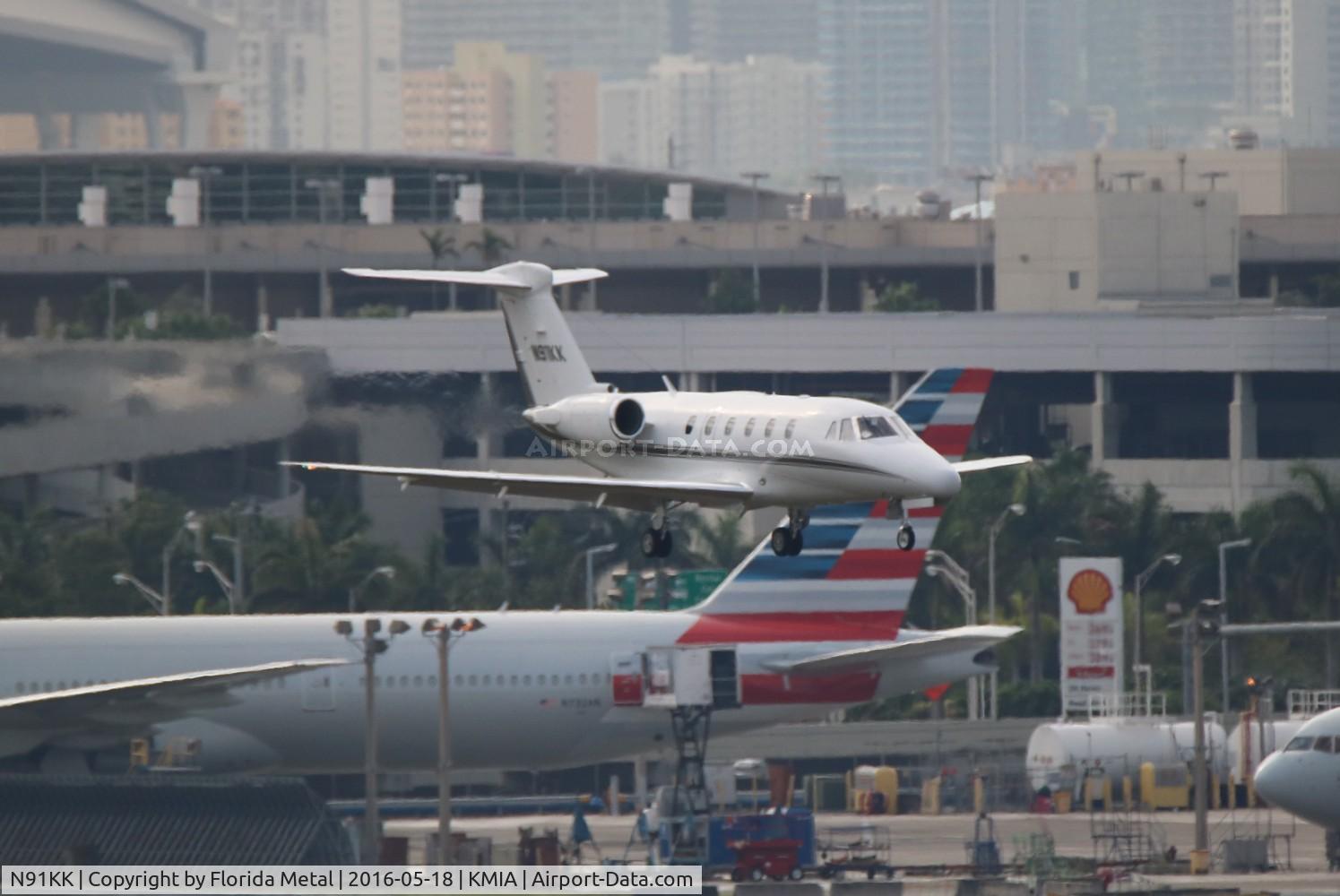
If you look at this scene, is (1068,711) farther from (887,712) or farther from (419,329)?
(419,329)

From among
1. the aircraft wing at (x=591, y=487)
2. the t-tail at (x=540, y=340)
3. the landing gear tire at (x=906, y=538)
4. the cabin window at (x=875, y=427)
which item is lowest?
the landing gear tire at (x=906, y=538)

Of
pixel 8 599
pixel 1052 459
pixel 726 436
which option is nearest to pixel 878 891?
pixel 726 436

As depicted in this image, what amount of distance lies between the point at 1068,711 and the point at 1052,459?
122 feet

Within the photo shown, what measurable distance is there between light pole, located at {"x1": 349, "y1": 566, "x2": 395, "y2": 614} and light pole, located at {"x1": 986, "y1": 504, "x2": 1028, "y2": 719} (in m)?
25.8

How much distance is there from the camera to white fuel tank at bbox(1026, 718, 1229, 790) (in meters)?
97.9

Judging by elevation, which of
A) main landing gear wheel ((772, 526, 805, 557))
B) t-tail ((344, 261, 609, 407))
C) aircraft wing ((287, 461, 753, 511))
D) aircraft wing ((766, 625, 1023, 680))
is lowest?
aircraft wing ((766, 625, 1023, 680))

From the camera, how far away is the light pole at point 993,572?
114 metres

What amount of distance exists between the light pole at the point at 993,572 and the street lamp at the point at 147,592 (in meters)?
34.3

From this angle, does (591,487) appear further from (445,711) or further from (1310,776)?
(1310,776)

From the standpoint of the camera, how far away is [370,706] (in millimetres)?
76375

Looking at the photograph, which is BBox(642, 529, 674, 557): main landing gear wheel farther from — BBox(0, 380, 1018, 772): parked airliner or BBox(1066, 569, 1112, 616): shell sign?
BBox(1066, 569, 1112, 616): shell sign

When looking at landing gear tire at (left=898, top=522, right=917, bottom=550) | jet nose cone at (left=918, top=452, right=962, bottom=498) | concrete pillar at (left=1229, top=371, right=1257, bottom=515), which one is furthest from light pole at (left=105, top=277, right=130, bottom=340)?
landing gear tire at (left=898, top=522, right=917, bottom=550)

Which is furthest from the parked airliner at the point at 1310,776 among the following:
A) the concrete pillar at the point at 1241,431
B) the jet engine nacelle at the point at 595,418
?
Answer: the concrete pillar at the point at 1241,431

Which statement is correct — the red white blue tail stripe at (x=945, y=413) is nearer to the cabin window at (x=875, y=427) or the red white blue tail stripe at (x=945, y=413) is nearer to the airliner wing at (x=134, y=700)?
the airliner wing at (x=134, y=700)
